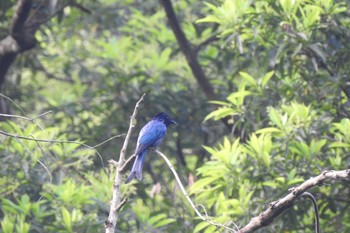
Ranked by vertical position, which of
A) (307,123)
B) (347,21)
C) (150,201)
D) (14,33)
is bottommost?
(150,201)

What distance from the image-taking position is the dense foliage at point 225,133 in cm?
686

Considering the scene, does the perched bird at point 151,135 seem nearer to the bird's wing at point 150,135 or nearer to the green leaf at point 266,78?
the bird's wing at point 150,135

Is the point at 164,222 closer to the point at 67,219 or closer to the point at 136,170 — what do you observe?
the point at 67,219

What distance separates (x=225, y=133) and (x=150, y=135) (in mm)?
2902

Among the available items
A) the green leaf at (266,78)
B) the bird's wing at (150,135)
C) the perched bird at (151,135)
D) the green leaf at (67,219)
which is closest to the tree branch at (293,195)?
the perched bird at (151,135)

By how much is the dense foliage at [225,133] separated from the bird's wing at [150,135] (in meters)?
0.45

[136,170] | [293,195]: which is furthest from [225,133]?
[293,195]

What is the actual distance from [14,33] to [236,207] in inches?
112

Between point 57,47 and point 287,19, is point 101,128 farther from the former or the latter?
point 287,19

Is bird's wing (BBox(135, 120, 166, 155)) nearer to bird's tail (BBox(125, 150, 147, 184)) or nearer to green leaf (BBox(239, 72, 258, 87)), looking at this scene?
bird's tail (BBox(125, 150, 147, 184))

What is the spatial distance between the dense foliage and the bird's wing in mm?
446

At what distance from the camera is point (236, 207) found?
6.83 m

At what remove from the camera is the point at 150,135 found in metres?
6.62

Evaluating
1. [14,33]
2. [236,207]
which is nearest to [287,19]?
[236,207]
